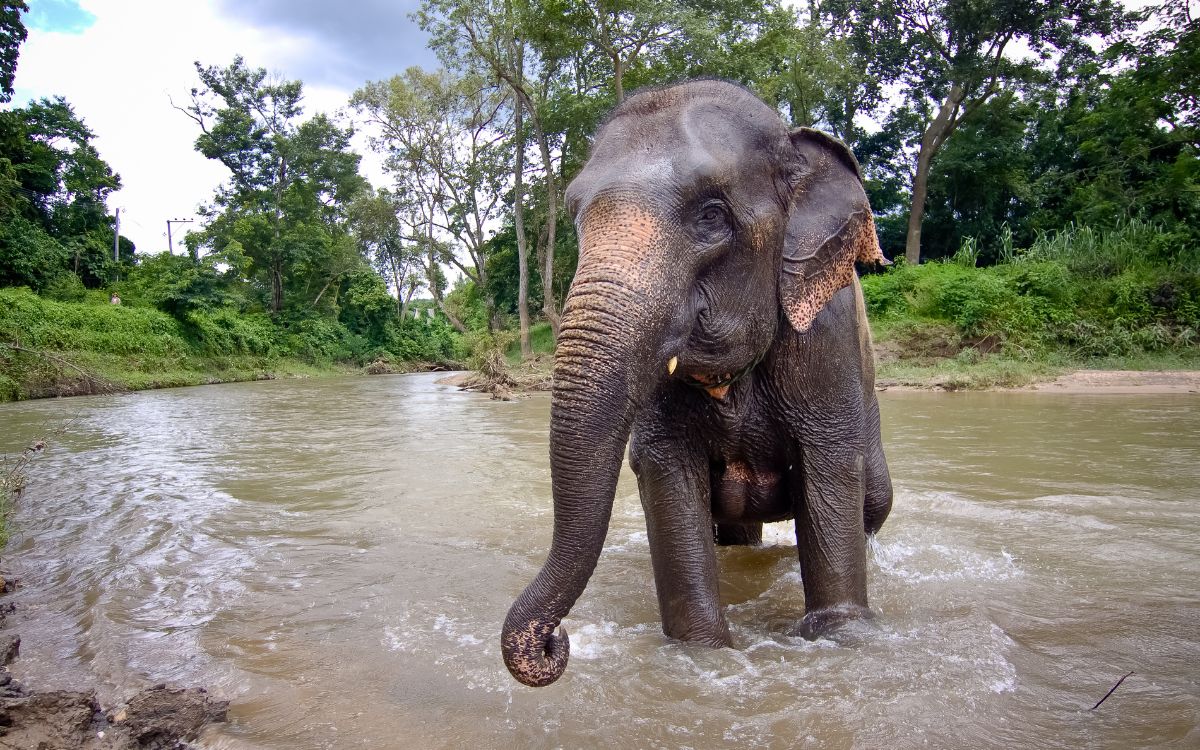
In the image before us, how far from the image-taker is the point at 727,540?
5082 mm

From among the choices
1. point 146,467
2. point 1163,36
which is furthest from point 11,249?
point 1163,36

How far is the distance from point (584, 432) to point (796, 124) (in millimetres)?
25655

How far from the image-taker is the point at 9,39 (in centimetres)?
2681

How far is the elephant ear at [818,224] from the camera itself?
9.91 feet

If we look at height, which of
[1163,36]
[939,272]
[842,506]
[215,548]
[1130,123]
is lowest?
[215,548]

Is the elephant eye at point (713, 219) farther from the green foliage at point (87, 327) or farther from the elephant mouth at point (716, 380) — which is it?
the green foliage at point (87, 327)

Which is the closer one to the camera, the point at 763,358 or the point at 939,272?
the point at 763,358

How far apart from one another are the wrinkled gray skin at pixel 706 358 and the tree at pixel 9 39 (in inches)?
1301

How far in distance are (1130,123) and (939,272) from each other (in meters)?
6.33

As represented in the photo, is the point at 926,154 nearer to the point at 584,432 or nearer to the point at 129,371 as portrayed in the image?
the point at 584,432

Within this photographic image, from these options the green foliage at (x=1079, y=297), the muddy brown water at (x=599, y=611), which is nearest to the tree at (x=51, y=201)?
the muddy brown water at (x=599, y=611)

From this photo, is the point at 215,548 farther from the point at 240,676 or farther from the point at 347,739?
the point at 347,739

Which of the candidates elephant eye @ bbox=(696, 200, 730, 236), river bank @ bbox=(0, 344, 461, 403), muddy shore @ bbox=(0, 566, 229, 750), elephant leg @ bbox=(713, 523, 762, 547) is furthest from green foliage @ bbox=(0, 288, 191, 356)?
elephant eye @ bbox=(696, 200, 730, 236)

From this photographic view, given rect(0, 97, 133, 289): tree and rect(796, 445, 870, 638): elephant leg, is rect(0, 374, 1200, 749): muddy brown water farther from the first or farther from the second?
rect(0, 97, 133, 289): tree
